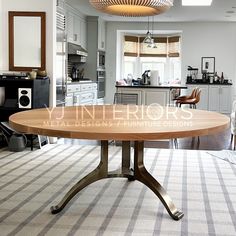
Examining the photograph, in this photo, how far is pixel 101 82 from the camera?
980 cm

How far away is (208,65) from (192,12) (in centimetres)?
201

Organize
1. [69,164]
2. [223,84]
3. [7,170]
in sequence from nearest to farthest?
[7,170], [69,164], [223,84]

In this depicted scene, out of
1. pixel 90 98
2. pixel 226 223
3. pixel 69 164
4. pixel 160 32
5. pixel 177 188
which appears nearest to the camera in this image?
pixel 226 223

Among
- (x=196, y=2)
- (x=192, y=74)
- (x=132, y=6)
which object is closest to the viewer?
(x=132, y=6)

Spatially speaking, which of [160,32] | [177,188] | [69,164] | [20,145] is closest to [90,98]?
[160,32]

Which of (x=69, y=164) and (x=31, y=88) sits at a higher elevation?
(x=31, y=88)

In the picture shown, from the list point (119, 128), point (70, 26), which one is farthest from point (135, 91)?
point (119, 128)

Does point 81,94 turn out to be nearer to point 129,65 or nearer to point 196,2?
point 196,2

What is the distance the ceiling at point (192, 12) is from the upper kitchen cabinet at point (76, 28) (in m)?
0.16

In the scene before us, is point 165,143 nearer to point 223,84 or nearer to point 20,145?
point 20,145

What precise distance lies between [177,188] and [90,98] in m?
5.55

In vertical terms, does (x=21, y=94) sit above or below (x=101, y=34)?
below

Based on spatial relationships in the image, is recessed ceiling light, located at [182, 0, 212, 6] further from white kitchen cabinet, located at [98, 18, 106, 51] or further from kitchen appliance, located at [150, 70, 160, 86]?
white kitchen cabinet, located at [98, 18, 106, 51]

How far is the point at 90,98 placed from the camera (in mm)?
8508
